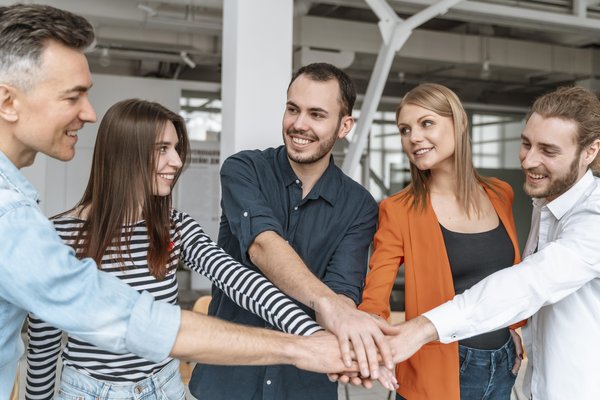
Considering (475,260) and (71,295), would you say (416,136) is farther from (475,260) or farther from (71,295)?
(71,295)

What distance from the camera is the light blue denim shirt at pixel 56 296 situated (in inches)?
42.9

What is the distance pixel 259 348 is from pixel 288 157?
2.77ft

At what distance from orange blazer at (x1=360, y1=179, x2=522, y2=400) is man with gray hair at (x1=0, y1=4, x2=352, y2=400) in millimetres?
692

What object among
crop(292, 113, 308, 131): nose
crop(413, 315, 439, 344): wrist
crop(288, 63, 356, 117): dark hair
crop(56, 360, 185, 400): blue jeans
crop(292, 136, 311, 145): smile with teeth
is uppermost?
crop(288, 63, 356, 117): dark hair

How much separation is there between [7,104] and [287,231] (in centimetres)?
98

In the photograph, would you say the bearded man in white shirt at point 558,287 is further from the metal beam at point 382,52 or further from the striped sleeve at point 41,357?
the metal beam at point 382,52

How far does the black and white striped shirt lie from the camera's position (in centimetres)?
164

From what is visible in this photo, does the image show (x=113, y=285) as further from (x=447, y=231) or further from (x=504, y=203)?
(x=504, y=203)

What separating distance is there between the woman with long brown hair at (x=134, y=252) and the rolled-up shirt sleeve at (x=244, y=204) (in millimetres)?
94

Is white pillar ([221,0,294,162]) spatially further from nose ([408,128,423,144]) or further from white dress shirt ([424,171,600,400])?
white dress shirt ([424,171,600,400])

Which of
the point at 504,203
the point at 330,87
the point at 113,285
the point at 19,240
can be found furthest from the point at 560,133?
the point at 19,240

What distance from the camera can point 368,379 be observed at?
1606 mm

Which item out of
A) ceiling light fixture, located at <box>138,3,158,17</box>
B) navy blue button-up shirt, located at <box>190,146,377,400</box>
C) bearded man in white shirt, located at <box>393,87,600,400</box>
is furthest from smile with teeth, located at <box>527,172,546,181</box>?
ceiling light fixture, located at <box>138,3,158,17</box>

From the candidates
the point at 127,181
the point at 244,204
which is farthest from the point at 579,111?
the point at 127,181
